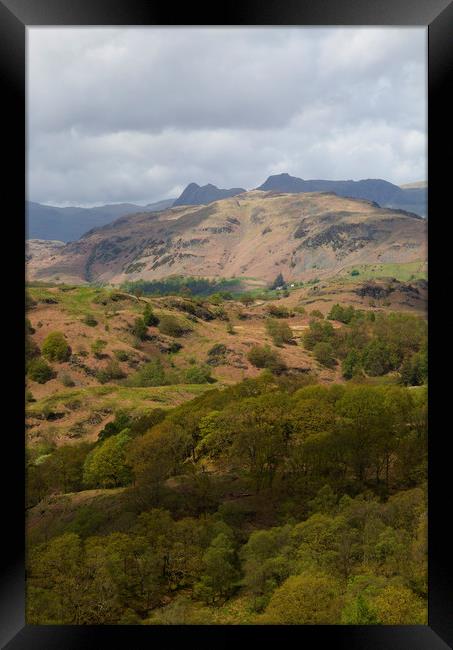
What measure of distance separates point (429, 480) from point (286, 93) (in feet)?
76.7

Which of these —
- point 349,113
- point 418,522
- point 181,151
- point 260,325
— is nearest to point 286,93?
point 349,113

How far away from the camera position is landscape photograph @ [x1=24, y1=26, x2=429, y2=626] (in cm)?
1093

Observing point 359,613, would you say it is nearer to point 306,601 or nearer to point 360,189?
point 306,601

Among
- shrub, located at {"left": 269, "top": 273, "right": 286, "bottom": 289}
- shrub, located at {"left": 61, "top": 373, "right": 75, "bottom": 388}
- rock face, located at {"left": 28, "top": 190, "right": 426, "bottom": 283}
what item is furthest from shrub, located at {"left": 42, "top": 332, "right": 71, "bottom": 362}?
shrub, located at {"left": 269, "top": 273, "right": 286, "bottom": 289}

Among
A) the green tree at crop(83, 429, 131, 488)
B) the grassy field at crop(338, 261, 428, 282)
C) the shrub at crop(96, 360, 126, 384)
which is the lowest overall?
the green tree at crop(83, 429, 131, 488)

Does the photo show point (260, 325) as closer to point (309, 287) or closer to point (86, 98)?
point (309, 287)

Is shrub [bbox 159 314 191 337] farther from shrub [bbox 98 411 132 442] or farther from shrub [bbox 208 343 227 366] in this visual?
shrub [bbox 98 411 132 442]

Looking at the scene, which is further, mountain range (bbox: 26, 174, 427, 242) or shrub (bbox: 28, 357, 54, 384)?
mountain range (bbox: 26, 174, 427, 242)

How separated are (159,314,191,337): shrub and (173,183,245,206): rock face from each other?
12.3 feet

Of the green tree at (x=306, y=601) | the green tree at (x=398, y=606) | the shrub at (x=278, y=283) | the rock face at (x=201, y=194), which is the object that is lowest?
the green tree at (x=306, y=601)

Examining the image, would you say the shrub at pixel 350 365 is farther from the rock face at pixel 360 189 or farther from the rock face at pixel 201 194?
the rock face at pixel 201 194

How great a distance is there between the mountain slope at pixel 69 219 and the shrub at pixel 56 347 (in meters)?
2.26
